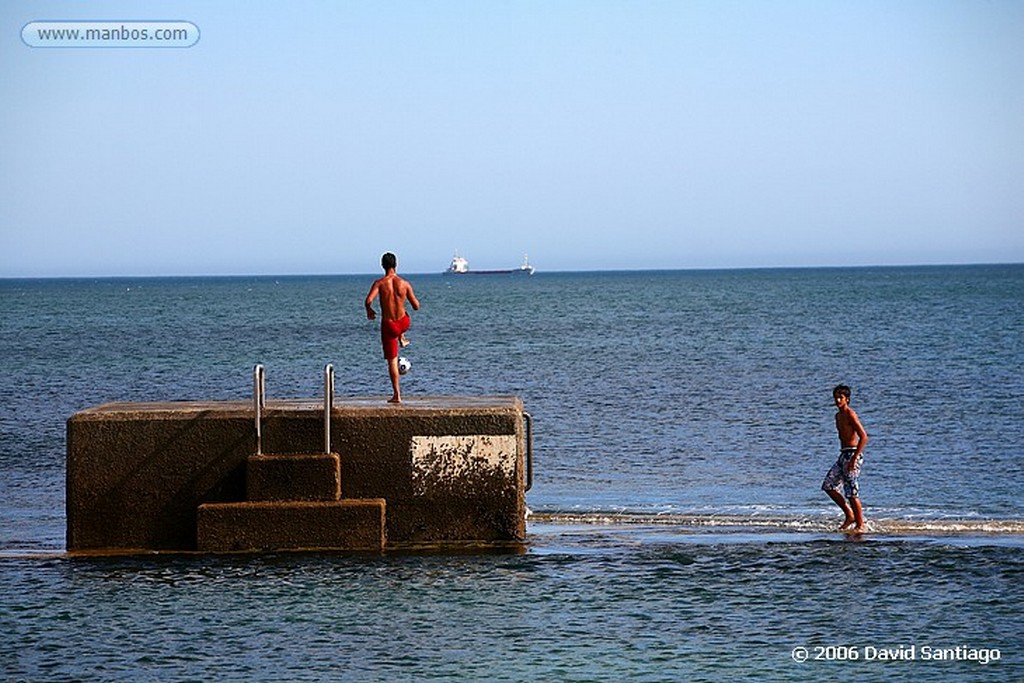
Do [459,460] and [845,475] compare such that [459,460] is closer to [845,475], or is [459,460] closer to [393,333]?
[393,333]

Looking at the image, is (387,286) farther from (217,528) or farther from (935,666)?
(935,666)

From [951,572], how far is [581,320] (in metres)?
77.5

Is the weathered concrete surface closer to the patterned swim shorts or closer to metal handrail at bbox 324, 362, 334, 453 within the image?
metal handrail at bbox 324, 362, 334, 453

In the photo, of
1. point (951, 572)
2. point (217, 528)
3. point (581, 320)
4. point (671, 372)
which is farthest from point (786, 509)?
point (581, 320)

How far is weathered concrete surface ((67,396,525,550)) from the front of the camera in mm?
14406

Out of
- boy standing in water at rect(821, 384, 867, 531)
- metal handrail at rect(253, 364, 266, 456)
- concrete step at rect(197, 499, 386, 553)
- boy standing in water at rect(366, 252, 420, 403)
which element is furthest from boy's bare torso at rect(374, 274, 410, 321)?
boy standing in water at rect(821, 384, 867, 531)

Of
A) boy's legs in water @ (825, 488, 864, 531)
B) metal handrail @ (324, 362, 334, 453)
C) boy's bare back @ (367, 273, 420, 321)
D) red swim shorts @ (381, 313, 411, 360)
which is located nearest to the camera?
metal handrail @ (324, 362, 334, 453)

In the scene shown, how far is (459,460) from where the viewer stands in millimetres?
14445

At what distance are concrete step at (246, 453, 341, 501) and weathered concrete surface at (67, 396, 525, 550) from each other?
0.10 ft

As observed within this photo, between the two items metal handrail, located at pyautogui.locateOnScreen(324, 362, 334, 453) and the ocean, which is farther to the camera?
metal handrail, located at pyautogui.locateOnScreen(324, 362, 334, 453)

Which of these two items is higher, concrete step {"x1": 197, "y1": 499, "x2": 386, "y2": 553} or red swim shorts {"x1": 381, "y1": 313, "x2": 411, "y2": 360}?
red swim shorts {"x1": 381, "y1": 313, "x2": 411, "y2": 360}

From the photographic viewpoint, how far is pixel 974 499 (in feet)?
62.8

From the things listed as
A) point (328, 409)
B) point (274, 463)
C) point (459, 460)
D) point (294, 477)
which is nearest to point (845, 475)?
point (459, 460)

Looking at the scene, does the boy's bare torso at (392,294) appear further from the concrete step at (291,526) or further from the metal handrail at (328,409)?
the concrete step at (291,526)
